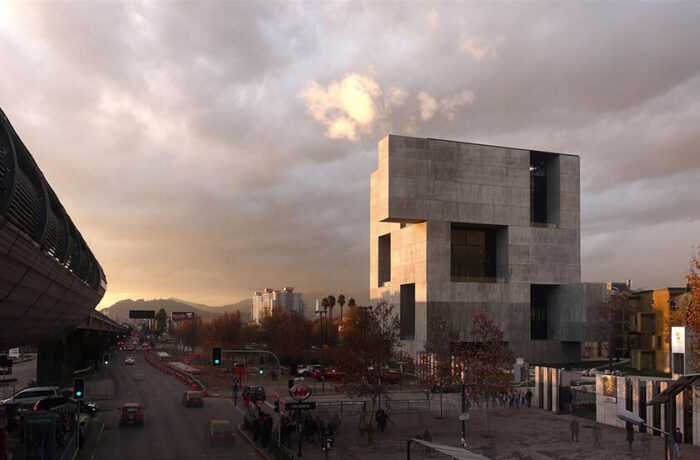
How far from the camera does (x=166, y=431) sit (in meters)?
38.5

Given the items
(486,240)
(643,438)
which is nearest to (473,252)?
(486,240)

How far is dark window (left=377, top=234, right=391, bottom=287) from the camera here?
10825cm

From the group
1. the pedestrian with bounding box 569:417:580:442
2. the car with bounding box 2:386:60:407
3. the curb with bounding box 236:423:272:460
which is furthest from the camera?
the car with bounding box 2:386:60:407

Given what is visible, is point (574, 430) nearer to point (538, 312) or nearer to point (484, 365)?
point (484, 365)

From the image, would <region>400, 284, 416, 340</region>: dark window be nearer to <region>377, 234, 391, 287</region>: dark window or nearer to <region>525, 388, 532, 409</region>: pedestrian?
<region>377, 234, 391, 287</region>: dark window

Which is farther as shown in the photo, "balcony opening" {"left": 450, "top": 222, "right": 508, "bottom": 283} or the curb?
"balcony opening" {"left": 450, "top": 222, "right": 508, "bottom": 283}

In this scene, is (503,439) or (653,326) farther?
(653,326)

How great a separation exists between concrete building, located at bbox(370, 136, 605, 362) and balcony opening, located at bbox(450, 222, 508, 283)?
164mm

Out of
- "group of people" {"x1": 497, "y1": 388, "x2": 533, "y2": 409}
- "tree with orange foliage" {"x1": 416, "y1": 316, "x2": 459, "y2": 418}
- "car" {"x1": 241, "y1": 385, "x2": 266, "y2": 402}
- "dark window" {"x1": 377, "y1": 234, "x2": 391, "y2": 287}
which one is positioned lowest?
"group of people" {"x1": 497, "y1": 388, "x2": 533, "y2": 409}

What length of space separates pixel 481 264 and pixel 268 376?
38454 mm

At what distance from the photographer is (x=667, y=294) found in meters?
85.8

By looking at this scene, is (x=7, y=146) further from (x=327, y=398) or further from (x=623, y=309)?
(x=623, y=309)

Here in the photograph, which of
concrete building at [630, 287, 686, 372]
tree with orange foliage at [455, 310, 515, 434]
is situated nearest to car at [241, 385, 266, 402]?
Result: tree with orange foliage at [455, 310, 515, 434]

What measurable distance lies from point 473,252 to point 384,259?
18348mm
